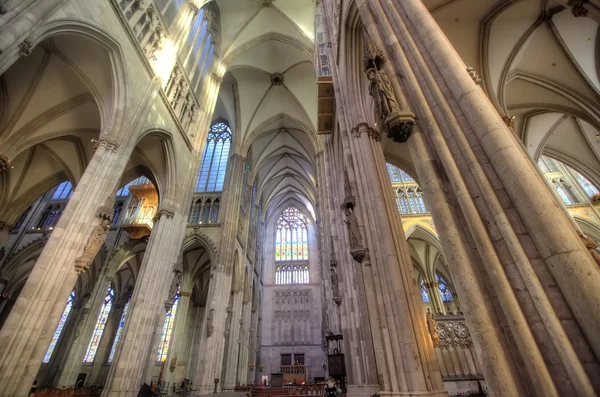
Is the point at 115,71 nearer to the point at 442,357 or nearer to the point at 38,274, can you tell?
the point at 38,274

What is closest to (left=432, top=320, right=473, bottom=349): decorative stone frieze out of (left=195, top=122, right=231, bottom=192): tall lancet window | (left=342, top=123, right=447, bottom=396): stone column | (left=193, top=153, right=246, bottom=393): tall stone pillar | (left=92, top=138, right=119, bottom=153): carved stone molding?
(left=342, top=123, right=447, bottom=396): stone column

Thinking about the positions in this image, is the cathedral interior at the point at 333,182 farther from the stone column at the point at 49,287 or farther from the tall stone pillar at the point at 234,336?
the tall stone pillar at the point at 234,336

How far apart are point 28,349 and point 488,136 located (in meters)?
7.42

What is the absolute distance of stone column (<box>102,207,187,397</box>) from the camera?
292 inches

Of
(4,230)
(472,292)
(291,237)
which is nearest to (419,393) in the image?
(472,292)

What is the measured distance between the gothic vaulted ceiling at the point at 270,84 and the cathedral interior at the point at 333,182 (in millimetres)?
144

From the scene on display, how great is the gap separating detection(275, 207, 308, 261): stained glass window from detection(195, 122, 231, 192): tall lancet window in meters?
12.1

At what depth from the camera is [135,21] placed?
330 inches

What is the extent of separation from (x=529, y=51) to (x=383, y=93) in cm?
745

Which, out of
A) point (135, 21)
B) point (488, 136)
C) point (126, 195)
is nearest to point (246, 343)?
point (126, 195)

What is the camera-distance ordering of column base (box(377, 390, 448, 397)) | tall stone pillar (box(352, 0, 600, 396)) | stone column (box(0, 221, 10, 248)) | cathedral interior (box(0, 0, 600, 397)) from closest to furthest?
tall stone pillar (box(352, 0, 600, 396)) < cathedral interior (box(0, 0, 600, 397)) < column base (box(377, 390, 448, 397)) < stone column (box(0, 221, 10, 248))

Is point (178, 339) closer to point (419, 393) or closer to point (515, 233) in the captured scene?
point (419, 393)

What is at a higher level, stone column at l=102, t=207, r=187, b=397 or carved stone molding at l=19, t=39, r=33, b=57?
carved stone molding at l=19, t=39, r=33, b=57

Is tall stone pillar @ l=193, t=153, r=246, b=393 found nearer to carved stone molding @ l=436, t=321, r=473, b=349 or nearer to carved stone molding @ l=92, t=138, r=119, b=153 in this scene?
carved stone molding @ l=92, t=138, r=119, b=153
